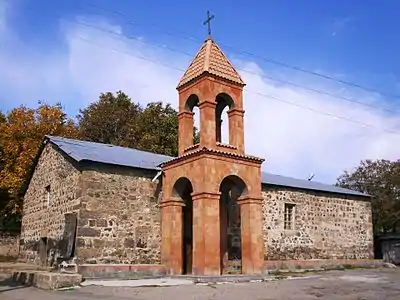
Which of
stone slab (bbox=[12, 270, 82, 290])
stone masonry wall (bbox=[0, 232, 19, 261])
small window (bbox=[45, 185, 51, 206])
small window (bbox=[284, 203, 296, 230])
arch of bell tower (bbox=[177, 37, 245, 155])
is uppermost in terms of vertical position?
arch of bell tower (bbox=[177, 37, 245, 155])

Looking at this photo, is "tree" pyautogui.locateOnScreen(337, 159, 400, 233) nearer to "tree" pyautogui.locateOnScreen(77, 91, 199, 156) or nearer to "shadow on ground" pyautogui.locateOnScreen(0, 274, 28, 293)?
"tree" pyautogui.locateOnScreen(77, 91, 199, 156)

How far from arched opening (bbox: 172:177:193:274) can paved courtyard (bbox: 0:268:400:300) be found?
4.32 metres

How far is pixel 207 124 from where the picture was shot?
14.9 meters

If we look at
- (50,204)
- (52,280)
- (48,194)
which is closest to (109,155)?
(50,204)

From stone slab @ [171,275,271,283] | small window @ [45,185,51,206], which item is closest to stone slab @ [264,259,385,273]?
stone slab @ [171,275,271,283]

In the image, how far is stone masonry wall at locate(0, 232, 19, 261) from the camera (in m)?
22.2

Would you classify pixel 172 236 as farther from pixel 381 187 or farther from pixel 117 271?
pixel 381 187

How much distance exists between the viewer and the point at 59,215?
52.9 feet

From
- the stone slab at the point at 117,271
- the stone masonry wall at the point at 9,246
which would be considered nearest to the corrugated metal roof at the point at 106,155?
the stone slab at the point at 117,271

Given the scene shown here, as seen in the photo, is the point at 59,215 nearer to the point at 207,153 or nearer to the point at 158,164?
the point at 158,164

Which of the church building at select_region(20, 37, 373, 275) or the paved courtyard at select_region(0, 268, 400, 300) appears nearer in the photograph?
the paved courtyard at select_region(0, 268, 400, 300)

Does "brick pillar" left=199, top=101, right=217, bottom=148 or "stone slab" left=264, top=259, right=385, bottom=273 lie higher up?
"brick pillar" left=199, top=101, right=217, bottom=148

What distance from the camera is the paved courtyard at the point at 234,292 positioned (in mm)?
9609

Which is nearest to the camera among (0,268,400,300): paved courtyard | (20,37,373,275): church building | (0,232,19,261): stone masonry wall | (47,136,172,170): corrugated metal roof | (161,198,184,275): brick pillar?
(0,268,400,300): paved courtyard
